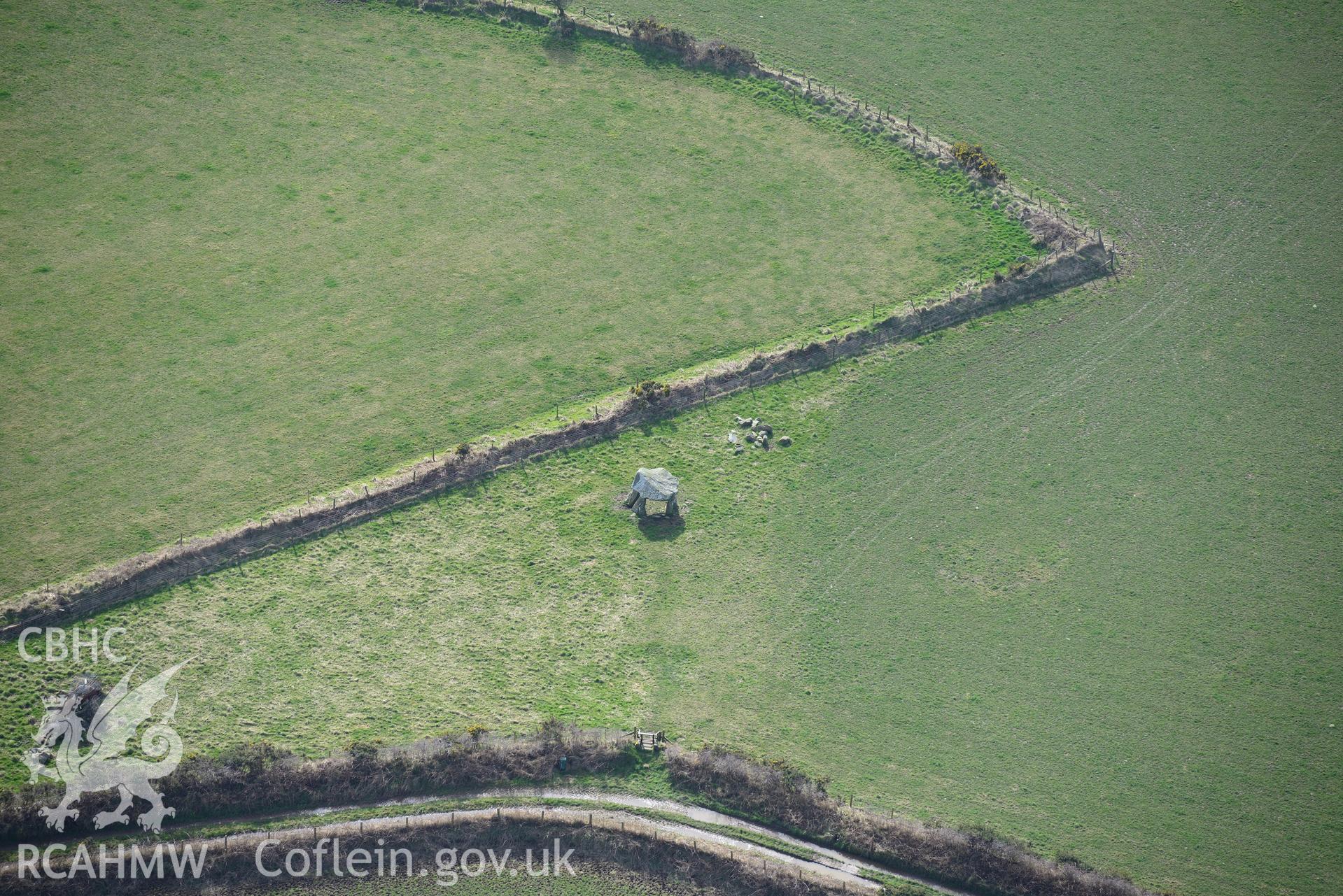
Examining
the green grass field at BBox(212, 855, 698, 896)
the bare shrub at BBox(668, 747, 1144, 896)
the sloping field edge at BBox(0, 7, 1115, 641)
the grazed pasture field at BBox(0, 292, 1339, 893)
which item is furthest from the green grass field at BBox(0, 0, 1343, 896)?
the green grass field at BBox(212, 855, 698, 896)

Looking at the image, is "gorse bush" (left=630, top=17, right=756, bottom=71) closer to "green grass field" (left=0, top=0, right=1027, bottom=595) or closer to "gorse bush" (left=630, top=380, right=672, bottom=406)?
"green grass field" (left=0, top=0, right=1027, bottom=595)

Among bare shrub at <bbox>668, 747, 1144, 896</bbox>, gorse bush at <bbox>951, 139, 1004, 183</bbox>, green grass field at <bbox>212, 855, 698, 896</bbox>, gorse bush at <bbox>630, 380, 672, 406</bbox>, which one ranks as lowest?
green grass field at <bbox>212, 855, 698, 896</bbox>

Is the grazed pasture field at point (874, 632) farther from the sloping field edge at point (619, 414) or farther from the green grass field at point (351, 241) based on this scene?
the green grass field at point (351, 241)

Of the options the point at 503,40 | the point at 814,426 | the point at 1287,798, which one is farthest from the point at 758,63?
the point at 1287,798

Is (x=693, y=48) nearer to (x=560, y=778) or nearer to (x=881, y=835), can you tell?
(x=560, y=778)

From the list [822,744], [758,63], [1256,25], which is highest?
[1256,25]

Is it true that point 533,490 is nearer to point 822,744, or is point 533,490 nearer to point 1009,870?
point 822,744

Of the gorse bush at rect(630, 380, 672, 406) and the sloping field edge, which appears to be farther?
the gorse bush at rect(630, 380, 672, 406)
